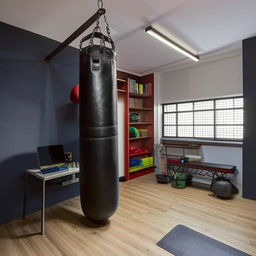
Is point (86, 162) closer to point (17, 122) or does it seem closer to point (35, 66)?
point (17, 122)

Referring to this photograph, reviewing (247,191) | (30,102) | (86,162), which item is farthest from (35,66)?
(247,191)

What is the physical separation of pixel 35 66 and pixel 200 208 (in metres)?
3.50

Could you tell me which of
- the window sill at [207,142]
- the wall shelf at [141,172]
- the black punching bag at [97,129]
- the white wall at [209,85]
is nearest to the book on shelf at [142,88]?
the white wall at [209,85]

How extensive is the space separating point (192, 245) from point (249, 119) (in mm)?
2333

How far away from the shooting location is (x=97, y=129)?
1.91 meters

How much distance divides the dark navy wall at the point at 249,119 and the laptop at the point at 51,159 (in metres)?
3.10

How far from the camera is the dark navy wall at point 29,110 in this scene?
A: 2.33 m

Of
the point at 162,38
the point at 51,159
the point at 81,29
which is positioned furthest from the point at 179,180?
the point at 81,29

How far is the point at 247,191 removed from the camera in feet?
9.83

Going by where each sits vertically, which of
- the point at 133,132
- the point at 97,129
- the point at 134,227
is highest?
the point at 97,129

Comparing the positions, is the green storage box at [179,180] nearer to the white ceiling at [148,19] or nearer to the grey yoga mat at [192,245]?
the grey yoga mat at [192,245]

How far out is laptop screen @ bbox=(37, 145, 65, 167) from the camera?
2385mm

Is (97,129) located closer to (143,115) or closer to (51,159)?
(51,159)

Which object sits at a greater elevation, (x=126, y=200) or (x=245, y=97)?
(x=245, y=97)
